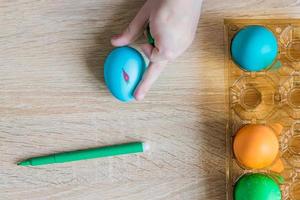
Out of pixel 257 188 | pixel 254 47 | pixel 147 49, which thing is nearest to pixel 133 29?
pixel 147 49

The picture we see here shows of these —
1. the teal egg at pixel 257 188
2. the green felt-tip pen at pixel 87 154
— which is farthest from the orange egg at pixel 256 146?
the green felt-tip pen at pixel 87 154

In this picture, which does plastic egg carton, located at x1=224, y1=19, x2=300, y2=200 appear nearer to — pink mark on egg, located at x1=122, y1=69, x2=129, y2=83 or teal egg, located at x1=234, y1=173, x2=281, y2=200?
teal egg, located at x1=234, y1=173, x2=281, y2=200

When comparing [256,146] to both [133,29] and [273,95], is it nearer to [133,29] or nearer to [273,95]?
[273,95]

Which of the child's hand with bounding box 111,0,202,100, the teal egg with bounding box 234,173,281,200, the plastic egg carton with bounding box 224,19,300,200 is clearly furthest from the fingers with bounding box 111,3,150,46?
the teal egg with bounding box 234,173,281,200

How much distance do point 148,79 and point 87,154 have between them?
5.1 inches

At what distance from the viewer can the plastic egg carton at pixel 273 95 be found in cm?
76

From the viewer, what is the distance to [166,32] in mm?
710

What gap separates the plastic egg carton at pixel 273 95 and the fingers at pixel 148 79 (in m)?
0.10

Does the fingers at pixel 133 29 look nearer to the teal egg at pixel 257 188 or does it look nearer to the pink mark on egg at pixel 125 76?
the pink mark on egg at pixel 125 76

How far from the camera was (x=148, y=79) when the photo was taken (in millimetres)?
742

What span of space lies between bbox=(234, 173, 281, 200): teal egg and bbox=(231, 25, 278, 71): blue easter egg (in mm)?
145

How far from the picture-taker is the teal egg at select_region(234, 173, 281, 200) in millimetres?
719

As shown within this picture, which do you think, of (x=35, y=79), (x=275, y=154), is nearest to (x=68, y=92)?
(x=35, y=79)

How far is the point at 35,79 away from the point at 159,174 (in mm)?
212
